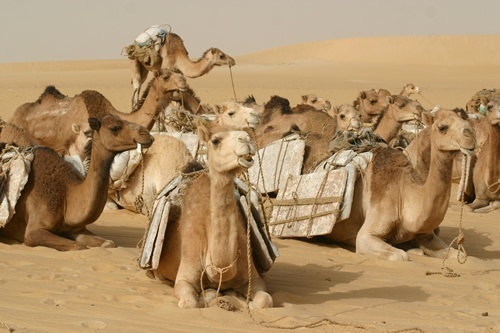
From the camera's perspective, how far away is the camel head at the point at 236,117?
10.4m

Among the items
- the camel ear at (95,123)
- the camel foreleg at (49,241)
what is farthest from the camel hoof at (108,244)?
the camel ear at (95,123)

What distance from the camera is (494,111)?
11.2 m

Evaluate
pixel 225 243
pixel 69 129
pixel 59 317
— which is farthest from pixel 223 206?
pixel 69 129

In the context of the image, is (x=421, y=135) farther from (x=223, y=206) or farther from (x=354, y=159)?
(x=223, y=206)

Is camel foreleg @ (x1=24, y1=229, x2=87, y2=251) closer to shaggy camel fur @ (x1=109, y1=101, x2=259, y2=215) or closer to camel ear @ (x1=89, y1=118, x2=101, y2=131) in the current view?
camel ear @ (x1=89, y1=118, x2=101, y2=131)

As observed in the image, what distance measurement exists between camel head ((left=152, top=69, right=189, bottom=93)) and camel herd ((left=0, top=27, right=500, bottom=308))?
0.01m

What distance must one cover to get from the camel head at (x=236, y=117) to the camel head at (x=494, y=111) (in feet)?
9.22

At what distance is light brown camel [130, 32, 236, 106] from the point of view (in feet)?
51.1

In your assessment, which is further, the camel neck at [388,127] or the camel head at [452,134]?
the camel neck at [388,127]

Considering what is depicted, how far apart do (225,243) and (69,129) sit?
6965 mm

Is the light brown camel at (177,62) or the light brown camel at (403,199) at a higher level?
the light brown camel at (177,62)

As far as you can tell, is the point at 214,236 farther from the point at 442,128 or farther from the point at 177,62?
the point at 177,62

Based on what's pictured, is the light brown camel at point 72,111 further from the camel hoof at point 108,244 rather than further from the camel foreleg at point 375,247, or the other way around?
the camel foreleg at point 375,247

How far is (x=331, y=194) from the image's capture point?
29.3 feet
